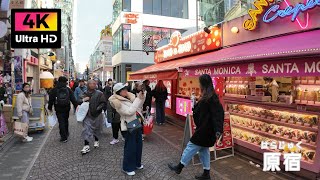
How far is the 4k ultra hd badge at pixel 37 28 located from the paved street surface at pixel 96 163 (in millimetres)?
2772

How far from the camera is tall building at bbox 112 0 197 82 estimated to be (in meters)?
30.5

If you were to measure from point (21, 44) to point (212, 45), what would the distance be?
20.1ft

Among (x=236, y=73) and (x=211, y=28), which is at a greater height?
(x=211, y=28)

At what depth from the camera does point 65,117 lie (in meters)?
8.36

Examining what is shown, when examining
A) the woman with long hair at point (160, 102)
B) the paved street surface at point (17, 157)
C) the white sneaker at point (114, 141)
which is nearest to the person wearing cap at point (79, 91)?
the woman with long hair at point (160, 102)

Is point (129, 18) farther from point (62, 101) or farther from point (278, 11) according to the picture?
point (278, 11)

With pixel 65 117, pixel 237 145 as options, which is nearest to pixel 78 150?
pixel 65 117

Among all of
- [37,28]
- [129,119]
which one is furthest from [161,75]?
[129,119]

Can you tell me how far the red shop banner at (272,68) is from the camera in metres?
4.34

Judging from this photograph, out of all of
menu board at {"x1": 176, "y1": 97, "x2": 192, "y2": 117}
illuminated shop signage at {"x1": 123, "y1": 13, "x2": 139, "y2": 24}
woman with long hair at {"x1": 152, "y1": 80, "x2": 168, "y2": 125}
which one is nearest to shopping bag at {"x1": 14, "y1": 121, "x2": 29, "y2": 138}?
woman with long hair at {"x1": 152, "y1": 80, "x2": 168, "y2": 125}

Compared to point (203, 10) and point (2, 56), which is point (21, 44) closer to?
point (2, 56)

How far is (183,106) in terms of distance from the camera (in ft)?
38.8

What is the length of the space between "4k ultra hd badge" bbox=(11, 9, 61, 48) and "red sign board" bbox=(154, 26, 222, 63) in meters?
5.22

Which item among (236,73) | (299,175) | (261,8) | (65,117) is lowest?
(299,175)
